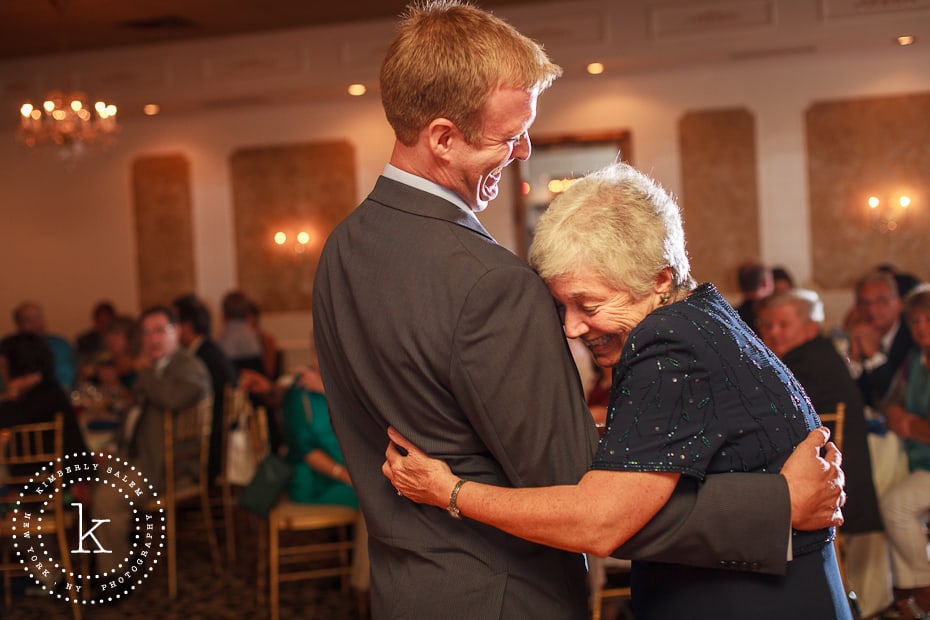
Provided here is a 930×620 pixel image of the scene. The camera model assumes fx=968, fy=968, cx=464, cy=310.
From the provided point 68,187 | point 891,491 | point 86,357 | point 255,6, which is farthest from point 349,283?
point 68,187

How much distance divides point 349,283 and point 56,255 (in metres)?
10.6

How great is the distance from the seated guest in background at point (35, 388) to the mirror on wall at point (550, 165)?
3331mm

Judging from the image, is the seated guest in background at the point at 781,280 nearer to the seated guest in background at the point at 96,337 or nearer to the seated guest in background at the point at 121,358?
the seated guest in background at the point at 121,358

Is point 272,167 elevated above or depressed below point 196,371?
above

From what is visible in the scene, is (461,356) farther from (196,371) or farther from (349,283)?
(196,371)

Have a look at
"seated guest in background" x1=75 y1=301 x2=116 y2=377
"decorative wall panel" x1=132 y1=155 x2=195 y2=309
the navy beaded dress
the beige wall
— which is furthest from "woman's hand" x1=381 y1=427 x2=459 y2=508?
"decorative wall panel" x1=132 y1=155 x2=195 y2=309

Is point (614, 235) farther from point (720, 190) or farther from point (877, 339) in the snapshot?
point (720, 190)

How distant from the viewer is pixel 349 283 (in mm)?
1387

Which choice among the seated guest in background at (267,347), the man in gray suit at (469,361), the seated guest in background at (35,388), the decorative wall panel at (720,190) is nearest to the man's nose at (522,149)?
the man in gray suit at (469,361)

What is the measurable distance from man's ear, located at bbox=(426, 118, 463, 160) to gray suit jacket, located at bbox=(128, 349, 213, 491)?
12.6 feet

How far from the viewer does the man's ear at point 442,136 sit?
133cm

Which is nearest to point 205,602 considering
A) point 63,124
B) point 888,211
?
point 63,124

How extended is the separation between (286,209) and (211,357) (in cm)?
471

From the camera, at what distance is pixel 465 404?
1279mm
